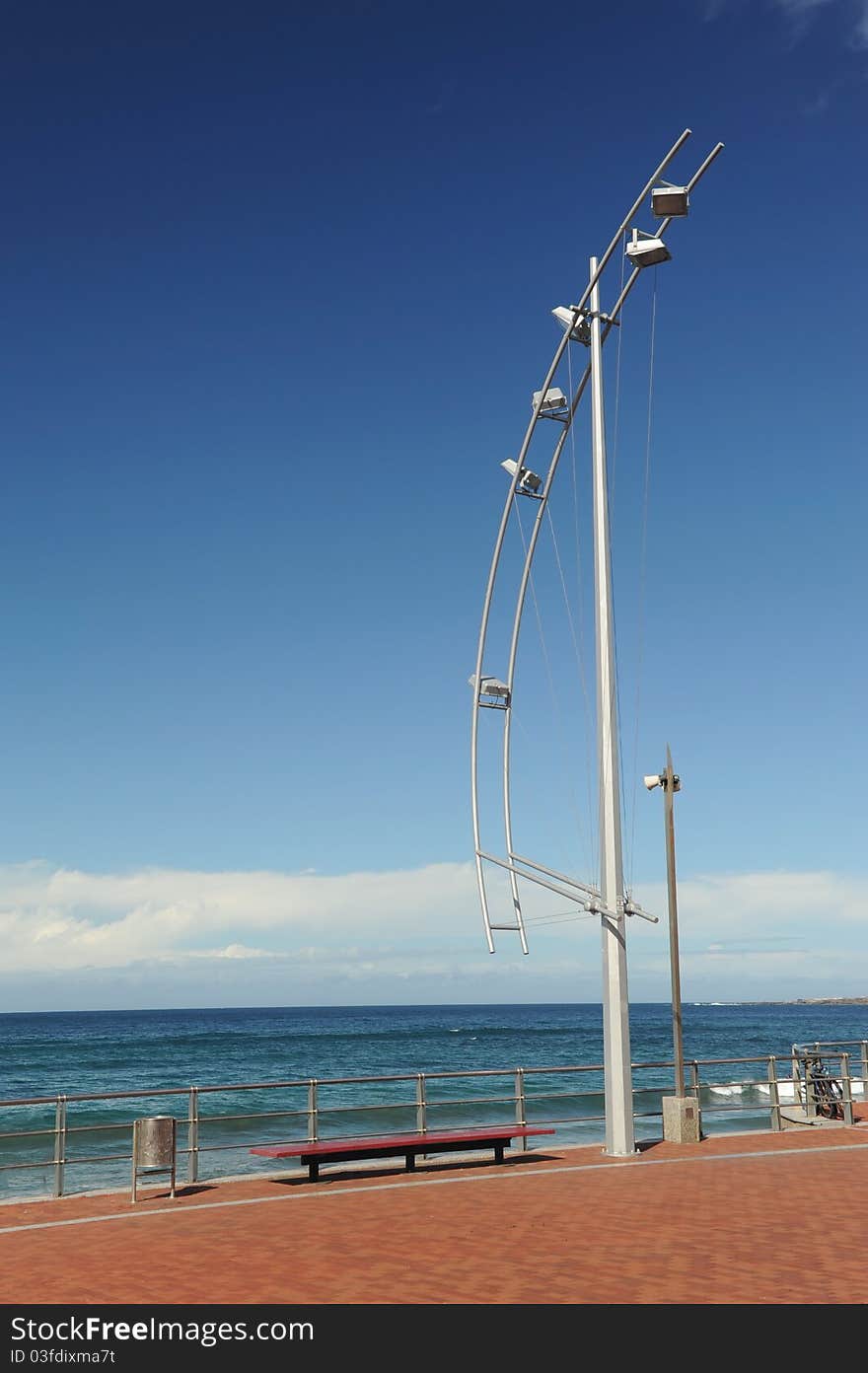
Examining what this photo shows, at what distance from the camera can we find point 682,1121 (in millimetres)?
16859

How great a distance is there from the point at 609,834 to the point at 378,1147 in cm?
518

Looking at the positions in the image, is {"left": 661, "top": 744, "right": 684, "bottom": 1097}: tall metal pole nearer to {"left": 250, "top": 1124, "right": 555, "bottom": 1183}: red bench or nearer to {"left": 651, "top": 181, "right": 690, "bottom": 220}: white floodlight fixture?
{"left": 250, "top": 1124, "right": 555, "bottom": 1183}: red bench

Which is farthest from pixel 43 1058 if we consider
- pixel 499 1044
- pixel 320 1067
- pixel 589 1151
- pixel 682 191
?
pixel 682 191

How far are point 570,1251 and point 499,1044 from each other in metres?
76.0

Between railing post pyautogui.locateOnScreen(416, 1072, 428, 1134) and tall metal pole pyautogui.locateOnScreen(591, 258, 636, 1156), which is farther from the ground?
tall metal pole pyautogui.locateOnScreen(591, 258, 636, 1156)

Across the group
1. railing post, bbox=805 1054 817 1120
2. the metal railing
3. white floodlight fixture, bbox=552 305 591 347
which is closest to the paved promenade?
the metal railing

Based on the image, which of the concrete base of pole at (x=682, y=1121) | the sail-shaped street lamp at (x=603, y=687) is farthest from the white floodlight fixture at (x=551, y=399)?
the concrete base of pole at (x=682, y=1121)

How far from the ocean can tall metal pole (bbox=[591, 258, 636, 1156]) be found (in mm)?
508

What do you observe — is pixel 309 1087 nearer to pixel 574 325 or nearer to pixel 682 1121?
pixel 682 1121

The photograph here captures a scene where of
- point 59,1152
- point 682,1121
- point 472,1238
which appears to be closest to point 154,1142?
point 59,1152

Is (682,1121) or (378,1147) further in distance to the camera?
(682,1121)

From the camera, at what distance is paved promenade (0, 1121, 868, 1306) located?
8.39 meters
